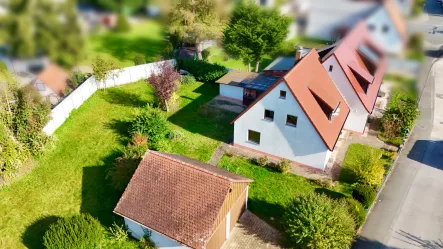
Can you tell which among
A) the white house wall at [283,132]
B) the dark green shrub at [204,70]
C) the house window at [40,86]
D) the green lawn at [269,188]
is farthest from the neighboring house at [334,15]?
the dark green shrub at [204,70]

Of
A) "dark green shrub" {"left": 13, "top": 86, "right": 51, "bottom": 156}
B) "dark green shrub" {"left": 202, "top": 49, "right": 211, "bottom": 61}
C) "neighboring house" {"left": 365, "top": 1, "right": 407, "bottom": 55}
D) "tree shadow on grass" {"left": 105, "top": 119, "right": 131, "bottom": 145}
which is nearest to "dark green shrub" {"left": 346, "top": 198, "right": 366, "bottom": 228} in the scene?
"neighboring house" {"left": 365, "top": 1, "right": 407, "bottom": 55}

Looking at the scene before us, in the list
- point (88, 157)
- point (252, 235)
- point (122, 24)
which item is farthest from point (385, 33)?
point (88, 157)

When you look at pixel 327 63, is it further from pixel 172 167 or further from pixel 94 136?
pixel 94 136

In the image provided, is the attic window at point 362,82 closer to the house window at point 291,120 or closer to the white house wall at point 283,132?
the white house wall at point 283,132

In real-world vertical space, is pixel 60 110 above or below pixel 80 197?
above

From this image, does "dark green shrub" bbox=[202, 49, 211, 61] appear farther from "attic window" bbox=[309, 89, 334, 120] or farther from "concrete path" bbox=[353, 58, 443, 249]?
"concrete path" bbox=[353, 58, 443, 249]

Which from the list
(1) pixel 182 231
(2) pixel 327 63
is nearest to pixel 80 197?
(1) pixel 182 231

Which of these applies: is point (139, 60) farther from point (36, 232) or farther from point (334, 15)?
point (334, 15)
